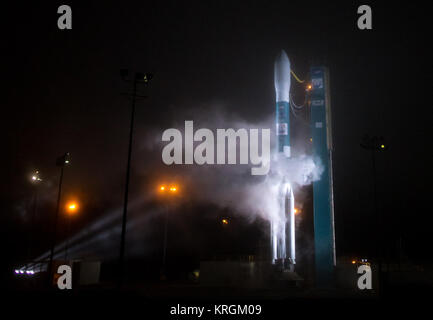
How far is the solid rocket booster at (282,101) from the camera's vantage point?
3856cm

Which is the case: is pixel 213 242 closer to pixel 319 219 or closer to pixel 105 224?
pixel 105 224

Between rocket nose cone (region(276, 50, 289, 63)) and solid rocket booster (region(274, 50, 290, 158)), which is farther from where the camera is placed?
rocket nose cone (region(276, 50, 289, 63))

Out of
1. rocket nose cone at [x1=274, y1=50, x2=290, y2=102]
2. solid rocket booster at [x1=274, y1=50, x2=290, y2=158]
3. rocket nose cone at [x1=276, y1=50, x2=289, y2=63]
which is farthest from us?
rocket nose cone at [x1=276, y1=50, x2=289, y2=63]

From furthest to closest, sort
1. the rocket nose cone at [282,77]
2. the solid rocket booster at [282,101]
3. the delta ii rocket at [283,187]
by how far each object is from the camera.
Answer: the rocket nose cone at [282,77]
the solid rocket booster at [282,101]
the delta ii rocket at [283,187]

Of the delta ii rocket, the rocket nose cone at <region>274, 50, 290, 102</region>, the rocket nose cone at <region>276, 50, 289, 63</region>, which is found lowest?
the delta ii rocket

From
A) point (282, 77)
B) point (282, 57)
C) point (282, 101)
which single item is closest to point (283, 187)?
point (282, 101)

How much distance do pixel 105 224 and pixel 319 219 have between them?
32066 mm

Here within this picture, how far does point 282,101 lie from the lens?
39375 millimetres

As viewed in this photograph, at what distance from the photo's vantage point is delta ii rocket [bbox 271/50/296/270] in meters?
37.8

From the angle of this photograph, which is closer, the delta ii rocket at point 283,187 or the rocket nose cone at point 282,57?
the delta ii rocket at point 283,187

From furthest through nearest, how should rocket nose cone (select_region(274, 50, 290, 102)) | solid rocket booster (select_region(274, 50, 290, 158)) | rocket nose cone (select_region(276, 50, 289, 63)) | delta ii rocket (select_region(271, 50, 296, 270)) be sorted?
rocket nose cone (select_region(276, 50, 289, 63)) < rocket nose cone (select_region(274, 50, 290, 102)) < solid rocket booster (select_region(274, 50, 290, 158)) < delta ii rocket (select_region(271, 50, 296, 270))

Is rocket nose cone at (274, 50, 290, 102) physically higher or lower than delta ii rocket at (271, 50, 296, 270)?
higher

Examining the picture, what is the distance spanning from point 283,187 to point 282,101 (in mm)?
8386

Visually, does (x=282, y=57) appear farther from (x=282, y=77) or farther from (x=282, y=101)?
(x=282, y=101)
